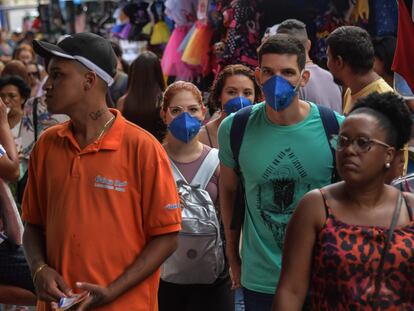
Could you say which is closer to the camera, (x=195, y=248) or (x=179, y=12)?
(x=195, y=248)

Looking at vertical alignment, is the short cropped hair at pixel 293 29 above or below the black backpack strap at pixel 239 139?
above

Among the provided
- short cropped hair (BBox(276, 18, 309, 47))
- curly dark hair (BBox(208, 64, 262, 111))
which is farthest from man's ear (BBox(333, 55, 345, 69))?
short cropped hair (BBox(276, 18, 309, 47))

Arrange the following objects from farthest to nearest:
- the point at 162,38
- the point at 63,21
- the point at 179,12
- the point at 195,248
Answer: the point at 63,21 → the point at 162,38 → the point at 179,12 → the point at 195,248

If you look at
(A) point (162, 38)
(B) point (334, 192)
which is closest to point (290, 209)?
(B) point (334, 192)

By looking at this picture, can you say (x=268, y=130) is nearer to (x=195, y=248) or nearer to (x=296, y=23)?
(x=195, y=248)

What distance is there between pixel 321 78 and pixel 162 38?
638 cm

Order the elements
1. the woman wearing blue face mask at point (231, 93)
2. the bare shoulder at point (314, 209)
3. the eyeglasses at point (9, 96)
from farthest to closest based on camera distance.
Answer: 1. the eyeglasses at point (9, 96)
2. the woman wearing blue face mask at point (231, 93)
3. the bare shoulder at point (314, 209)

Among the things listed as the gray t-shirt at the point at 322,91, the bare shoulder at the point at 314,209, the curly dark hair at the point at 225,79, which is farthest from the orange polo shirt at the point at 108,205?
the gray t-shirt at the point at 322,91

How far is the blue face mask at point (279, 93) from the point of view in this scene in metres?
4.41

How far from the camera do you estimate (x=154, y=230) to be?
12.2 ft

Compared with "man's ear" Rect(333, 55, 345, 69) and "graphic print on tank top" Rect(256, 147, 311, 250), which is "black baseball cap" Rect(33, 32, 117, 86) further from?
"man's ear" Rect(333, 55, 345, 69)

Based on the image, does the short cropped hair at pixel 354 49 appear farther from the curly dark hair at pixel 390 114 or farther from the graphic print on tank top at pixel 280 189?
the curly dark hair at pixel 390 114

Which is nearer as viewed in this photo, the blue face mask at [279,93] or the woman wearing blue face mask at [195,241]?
the blue face mask at [279,93]

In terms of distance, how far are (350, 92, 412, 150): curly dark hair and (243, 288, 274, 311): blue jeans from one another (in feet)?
4.30
